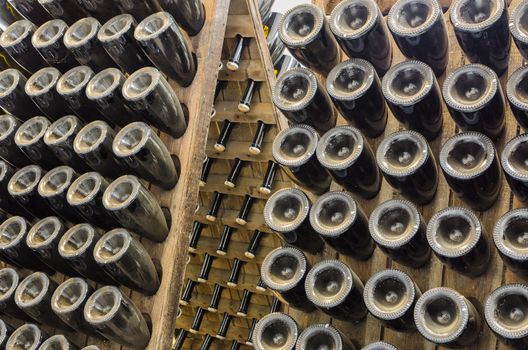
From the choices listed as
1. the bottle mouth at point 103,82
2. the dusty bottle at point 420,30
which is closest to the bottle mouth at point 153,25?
the bottle mouth at point 103,82

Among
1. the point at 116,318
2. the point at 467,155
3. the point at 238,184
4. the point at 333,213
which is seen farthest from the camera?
the point at 238,184

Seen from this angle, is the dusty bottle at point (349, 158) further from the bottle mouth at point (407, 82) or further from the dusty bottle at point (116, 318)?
the dusty bottle at point (116, 318)

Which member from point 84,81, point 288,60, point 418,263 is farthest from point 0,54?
point 418,263

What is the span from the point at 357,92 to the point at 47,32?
0.91 metres

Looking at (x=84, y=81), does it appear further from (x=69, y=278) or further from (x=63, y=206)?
(x=69, y=278)

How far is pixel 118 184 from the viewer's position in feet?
4.97

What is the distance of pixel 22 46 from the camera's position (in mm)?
1759

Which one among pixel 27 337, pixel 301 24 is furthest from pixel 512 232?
pixel 27 337

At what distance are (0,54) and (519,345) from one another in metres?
1.63

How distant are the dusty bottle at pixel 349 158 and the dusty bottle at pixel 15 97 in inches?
35.4

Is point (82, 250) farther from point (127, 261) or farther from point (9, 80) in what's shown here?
point (9, 80)

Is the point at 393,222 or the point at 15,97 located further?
the point at 15,97

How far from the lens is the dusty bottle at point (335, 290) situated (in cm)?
119

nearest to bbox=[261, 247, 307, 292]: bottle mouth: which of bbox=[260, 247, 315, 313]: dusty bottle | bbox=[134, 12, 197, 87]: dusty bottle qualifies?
bbox=[260, 247, 315, 313]: dusty bottle
